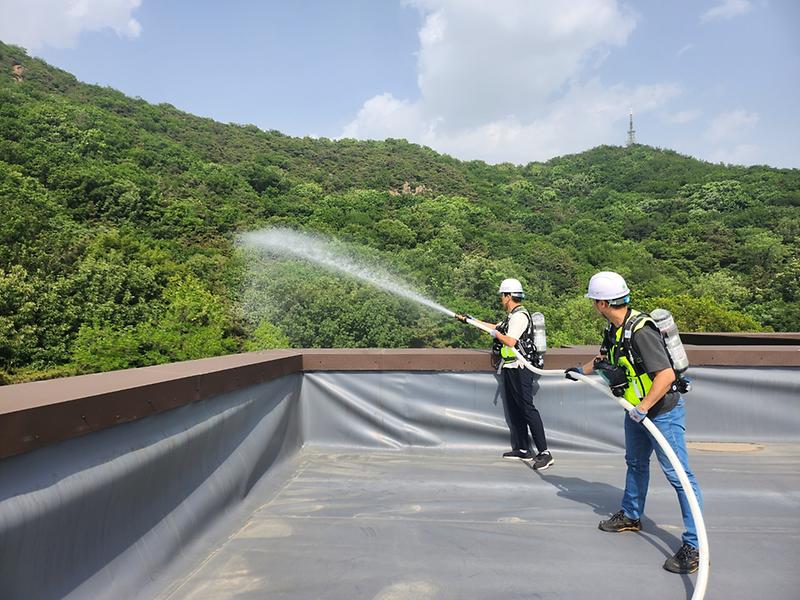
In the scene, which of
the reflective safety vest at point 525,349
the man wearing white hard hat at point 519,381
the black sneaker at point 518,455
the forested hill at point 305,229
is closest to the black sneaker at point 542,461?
the man wearing white hard hat at point 519,381

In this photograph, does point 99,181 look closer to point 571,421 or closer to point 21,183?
point 21,183

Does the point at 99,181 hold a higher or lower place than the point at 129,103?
lower

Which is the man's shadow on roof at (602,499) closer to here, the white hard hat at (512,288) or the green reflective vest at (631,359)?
the green reflective vest at (631,359)

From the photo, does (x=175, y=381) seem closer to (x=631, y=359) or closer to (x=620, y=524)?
(x=631, y=359)

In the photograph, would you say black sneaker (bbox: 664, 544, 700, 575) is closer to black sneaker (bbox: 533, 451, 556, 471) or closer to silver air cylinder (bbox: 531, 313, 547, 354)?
black sneaker (bbox: 533, 451, 556, 471)

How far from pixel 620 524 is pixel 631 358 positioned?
3.48ft

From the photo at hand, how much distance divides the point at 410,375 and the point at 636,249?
187 feet

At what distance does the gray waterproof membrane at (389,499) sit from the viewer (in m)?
2.44

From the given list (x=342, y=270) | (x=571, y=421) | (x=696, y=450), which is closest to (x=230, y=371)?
(x=571, y=421)

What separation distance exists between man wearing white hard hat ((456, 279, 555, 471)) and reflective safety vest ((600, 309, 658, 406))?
60.0 inches

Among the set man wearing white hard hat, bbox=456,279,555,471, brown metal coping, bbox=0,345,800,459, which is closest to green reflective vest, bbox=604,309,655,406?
man wearing white hard hat, bbox=456,279,555,471

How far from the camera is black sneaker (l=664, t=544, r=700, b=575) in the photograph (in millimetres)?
2912

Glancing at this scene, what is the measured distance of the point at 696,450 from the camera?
5.23 metres

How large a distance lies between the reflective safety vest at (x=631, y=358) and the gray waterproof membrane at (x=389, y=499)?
0.89m
